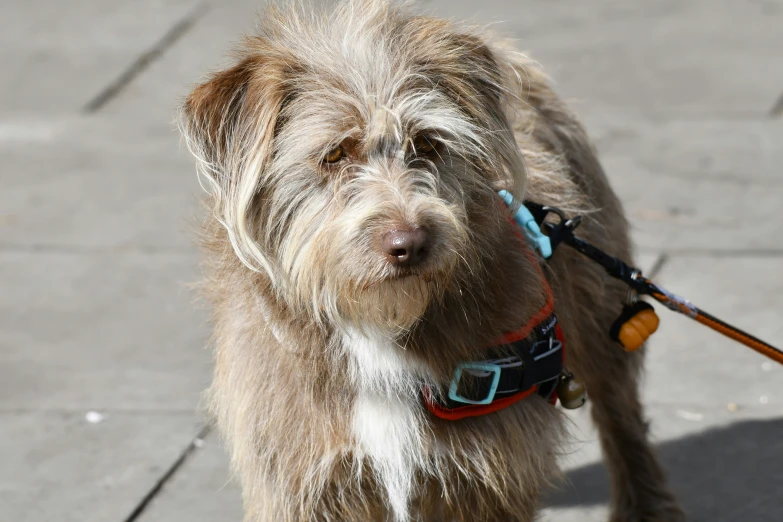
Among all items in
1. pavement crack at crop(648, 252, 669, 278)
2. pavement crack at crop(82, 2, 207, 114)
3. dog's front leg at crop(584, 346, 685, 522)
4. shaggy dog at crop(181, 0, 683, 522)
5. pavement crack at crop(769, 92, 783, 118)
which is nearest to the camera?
shaggy dog at crop(181, 0, 683, 522)

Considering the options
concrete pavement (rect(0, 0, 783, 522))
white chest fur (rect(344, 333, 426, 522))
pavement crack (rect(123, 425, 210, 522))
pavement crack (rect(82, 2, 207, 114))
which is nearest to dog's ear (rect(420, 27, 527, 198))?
white chest fur (rect(344, 333, 426, 522))

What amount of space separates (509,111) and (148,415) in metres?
2.25

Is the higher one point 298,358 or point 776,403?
point 298,358

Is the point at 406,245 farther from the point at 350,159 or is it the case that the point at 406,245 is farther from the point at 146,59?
the point at 146,59

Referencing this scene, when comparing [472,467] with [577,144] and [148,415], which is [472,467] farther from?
[148,415]

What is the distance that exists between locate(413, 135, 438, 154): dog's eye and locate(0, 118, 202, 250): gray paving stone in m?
3.28

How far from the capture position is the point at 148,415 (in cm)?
493

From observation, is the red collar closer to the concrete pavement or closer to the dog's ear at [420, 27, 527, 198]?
the dog's ear at [420, 27, 527, 198]

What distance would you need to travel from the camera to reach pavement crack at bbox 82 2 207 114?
8.38 m

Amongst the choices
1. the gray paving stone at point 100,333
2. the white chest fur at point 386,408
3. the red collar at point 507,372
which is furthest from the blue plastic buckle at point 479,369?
the gray paving stone at point 100,333

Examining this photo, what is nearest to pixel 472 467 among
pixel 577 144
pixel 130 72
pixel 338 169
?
pixel 338 169

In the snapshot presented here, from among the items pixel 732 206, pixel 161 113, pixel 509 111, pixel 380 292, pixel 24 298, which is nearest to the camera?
pixel 380 292

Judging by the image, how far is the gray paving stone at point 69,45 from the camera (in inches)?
335

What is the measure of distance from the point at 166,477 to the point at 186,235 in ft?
7.58
